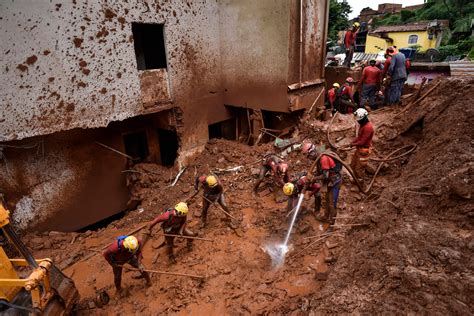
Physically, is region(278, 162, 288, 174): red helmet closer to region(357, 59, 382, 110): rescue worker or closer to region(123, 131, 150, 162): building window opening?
region(357, 59, 382, 110): rescue worker

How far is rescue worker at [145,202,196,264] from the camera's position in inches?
232

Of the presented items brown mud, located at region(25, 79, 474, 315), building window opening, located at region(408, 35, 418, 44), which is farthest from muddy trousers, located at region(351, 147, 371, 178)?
building window opening, located at region(408, 35, 418, 44)

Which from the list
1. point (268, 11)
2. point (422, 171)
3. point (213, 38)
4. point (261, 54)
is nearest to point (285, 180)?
point (422, 171)

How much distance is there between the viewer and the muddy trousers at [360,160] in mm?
6871

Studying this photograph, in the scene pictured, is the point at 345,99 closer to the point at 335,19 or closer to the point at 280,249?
the point at 280,249

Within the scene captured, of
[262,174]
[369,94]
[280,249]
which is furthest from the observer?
[369,94]

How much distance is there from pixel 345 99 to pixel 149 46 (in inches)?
278

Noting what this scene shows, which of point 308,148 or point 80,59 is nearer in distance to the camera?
point 80,59

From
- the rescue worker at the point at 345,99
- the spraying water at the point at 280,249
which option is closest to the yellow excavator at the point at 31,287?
the spraying water at the point at 280,249

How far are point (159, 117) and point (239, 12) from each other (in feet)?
13.9

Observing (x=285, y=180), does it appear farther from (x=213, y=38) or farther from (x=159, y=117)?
(x=213, y=38)

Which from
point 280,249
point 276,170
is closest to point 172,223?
point 280,249

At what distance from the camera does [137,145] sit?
32.2 feet

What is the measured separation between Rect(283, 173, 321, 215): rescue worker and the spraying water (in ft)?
0.38
